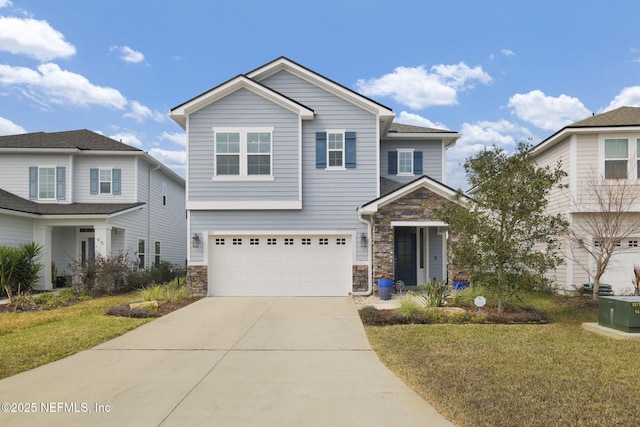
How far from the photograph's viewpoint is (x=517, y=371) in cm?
657

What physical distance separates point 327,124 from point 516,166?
7211 mm

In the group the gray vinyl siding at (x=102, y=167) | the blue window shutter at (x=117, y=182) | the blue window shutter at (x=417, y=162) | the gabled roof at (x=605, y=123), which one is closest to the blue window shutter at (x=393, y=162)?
the blue window shutter at (x=417, y=162)

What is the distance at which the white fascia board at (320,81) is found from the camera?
631 inches

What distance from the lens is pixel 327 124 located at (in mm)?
16312

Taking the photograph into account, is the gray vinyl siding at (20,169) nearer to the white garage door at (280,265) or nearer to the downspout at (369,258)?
the white garage door at (280,265)

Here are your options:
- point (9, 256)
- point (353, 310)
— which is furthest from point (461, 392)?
point (9, 256)

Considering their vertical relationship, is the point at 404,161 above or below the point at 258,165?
above

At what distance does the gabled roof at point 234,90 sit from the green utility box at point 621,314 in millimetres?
10516

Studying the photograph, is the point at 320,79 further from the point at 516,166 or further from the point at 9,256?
the point at 9,256

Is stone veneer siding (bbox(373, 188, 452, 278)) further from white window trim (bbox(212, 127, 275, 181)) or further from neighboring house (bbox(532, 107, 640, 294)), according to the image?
neighboring house (bbox(532, 107, 640, 294))

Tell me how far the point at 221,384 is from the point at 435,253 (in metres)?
12.6

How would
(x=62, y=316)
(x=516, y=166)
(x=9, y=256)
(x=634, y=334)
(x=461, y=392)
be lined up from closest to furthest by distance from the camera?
(x=461, y=392) < (x=634, y=334) < (x=516, y=166) < (x=62, y=316) < (x=9, y=256)

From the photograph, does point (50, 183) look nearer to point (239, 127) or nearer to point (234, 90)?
point (239, 127)

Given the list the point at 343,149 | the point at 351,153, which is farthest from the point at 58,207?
the point at 351,153
